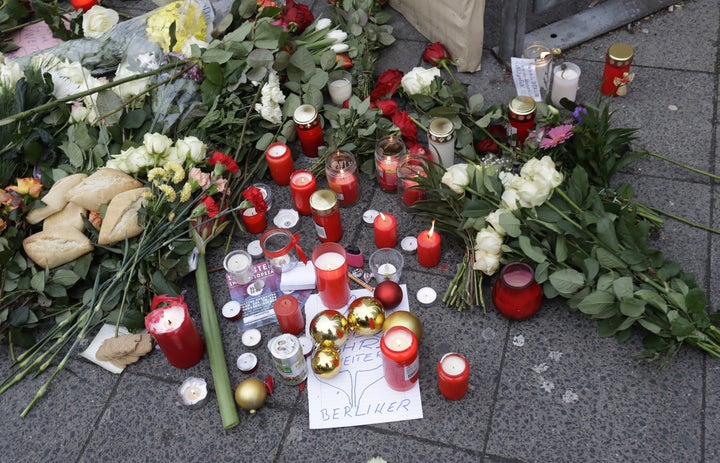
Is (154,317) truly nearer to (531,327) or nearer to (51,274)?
(51,274)

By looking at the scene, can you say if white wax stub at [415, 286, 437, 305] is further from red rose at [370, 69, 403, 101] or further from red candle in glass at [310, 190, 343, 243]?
red rose at [370, 69, 403, 101]

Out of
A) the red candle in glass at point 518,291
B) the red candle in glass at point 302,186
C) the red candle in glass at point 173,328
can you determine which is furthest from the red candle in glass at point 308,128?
the red candle in glass at point 518,291

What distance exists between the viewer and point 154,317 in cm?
207

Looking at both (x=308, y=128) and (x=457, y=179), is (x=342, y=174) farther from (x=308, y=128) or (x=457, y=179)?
(x=457, y=179)

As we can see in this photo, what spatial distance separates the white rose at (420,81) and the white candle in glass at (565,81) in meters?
0.52

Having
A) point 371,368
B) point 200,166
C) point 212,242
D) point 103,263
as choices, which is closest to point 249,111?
point 200,166

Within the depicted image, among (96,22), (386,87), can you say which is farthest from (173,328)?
(96,22)

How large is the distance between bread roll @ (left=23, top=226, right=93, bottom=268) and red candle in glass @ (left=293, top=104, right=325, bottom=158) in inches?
38.5

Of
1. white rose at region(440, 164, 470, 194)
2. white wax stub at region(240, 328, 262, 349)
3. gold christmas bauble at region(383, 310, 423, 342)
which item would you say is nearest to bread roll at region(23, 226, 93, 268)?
white wax stub at region(240, 328, 262, 349)

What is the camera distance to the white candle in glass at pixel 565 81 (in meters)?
2.72

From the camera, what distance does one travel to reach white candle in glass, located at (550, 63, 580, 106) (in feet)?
8.94

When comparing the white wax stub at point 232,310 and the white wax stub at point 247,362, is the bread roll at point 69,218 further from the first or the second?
the white wax stub at point 247,362

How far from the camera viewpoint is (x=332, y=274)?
7.18ft

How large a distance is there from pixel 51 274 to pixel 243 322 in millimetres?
747
